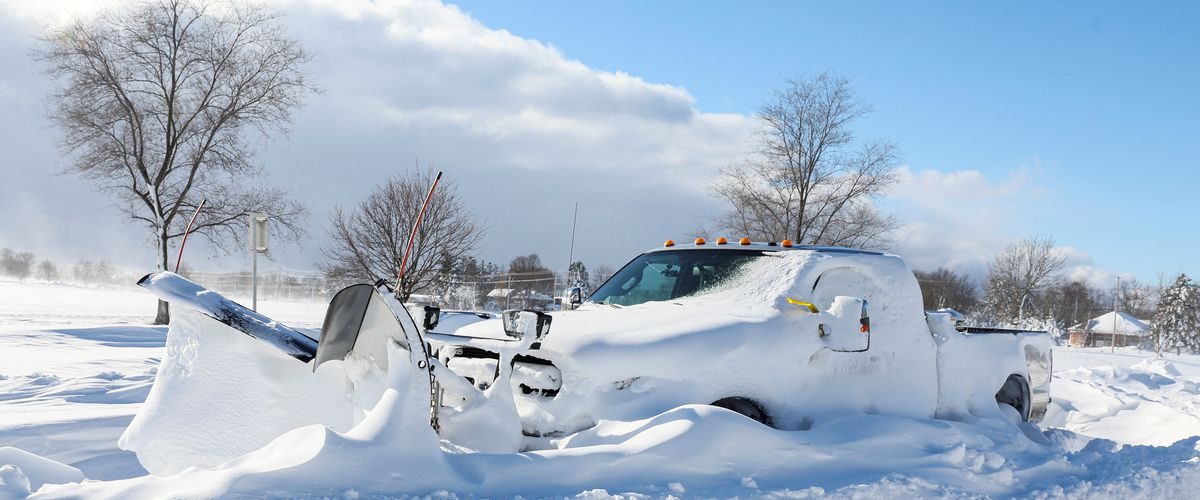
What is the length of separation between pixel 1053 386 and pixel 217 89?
Result: 21305mm

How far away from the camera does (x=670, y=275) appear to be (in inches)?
234

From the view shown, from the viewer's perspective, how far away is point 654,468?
11.6 ft

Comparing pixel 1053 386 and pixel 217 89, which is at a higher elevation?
pixel 217 89

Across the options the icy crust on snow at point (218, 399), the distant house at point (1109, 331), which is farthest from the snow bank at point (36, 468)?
the distant house at point (1109, 331)

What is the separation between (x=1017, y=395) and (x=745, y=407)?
10.1 ft

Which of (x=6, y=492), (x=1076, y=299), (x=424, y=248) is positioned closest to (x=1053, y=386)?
(x=6, y=492)

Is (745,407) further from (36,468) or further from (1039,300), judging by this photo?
(1039,300)

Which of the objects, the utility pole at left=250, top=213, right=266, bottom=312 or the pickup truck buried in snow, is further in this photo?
the utility pole at left=250, top=213, right=266, bottom=312

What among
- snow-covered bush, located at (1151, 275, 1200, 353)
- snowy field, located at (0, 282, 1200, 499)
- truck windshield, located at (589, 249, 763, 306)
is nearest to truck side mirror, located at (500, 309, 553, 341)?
snowy field, located at (0, 282, 1200, 499)

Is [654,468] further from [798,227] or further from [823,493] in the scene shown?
[798,227]

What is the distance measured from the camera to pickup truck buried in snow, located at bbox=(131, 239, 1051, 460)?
3.82 meters

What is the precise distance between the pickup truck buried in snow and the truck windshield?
0.02 meters

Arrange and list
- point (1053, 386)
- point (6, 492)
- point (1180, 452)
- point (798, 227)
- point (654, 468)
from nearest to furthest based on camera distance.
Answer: point (6, 492), point (654, 468), point (1180, 452), point (1053, 386), point (798, 227)

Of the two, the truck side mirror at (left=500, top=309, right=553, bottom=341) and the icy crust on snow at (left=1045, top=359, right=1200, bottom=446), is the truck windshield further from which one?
the icy crust on snow at (left=1045, top=359, right=1200, bottom=446)
